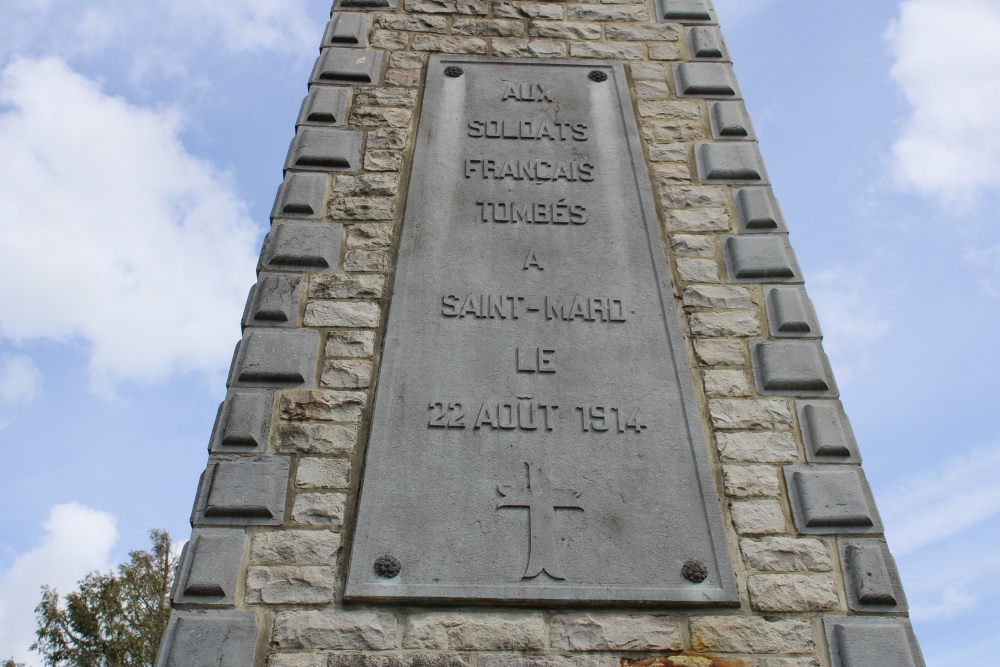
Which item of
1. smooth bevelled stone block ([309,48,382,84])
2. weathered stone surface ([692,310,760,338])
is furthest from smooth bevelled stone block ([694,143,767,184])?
smooth bevelled stone block ([309,48,382,84])

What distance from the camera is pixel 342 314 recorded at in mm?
4016

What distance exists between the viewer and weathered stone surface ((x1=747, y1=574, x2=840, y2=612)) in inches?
128

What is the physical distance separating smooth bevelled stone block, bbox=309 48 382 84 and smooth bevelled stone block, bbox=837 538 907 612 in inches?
146

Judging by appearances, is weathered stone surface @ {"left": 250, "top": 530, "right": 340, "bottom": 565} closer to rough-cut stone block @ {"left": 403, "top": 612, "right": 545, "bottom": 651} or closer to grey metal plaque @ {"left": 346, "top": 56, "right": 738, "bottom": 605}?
grey metal plaque @ {"left": 346, "top": 56, "right": 738, "bottom": 605}

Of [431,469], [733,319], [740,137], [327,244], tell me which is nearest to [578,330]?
[733,319]

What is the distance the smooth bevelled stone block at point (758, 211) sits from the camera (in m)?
4.46

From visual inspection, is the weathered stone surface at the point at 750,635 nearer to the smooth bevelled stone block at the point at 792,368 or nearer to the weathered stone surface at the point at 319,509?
the smooth bevelled stone block at the point at 792,368

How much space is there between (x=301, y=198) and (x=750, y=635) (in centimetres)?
300

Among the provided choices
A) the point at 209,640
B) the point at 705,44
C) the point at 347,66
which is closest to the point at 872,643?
the point at 209,640

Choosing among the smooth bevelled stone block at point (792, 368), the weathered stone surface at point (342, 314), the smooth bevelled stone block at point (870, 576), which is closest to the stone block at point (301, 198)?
the weathered stone surface at point (342, 314)

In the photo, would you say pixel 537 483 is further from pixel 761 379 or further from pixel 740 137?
pixel 740 137

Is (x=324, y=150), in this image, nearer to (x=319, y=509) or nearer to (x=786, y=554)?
(x=319, y=509)

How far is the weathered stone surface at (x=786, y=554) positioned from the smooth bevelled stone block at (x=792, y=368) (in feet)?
2.39

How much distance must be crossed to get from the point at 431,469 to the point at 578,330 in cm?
101
